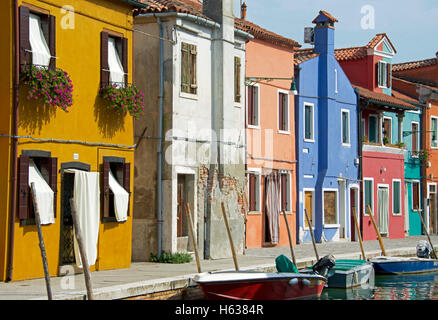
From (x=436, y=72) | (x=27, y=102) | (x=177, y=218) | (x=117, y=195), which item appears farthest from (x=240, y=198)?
(x=436, y=72)

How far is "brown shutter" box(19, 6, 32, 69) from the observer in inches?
663

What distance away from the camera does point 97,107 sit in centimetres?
1945

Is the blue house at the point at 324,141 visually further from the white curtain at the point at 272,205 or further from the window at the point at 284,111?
the white curtain at the point at 272,205

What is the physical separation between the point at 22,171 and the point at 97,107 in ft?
10.6

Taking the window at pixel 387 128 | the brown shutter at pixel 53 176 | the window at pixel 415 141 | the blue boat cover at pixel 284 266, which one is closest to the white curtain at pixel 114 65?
the brown shutter at pixel 53 176

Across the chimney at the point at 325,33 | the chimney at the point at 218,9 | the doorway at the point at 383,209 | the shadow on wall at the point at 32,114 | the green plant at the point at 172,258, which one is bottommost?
the green plant at the point at 172,258

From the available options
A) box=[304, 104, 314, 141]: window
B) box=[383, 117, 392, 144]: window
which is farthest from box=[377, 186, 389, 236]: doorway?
box=[304, 104, 314, 141]: window

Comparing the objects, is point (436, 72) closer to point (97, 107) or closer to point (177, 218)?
point (177, 218)

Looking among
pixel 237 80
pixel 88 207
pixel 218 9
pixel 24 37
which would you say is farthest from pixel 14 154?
pixel 237 80

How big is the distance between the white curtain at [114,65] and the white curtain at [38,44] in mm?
2503

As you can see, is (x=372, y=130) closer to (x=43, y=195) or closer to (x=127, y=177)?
(x=127, y=177)

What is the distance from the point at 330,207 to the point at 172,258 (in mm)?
12927

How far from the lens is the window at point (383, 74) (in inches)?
1513

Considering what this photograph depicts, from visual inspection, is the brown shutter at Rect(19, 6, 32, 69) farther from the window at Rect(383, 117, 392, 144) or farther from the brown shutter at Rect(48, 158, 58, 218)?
the window at Rect(383, 117, 392, 144)
